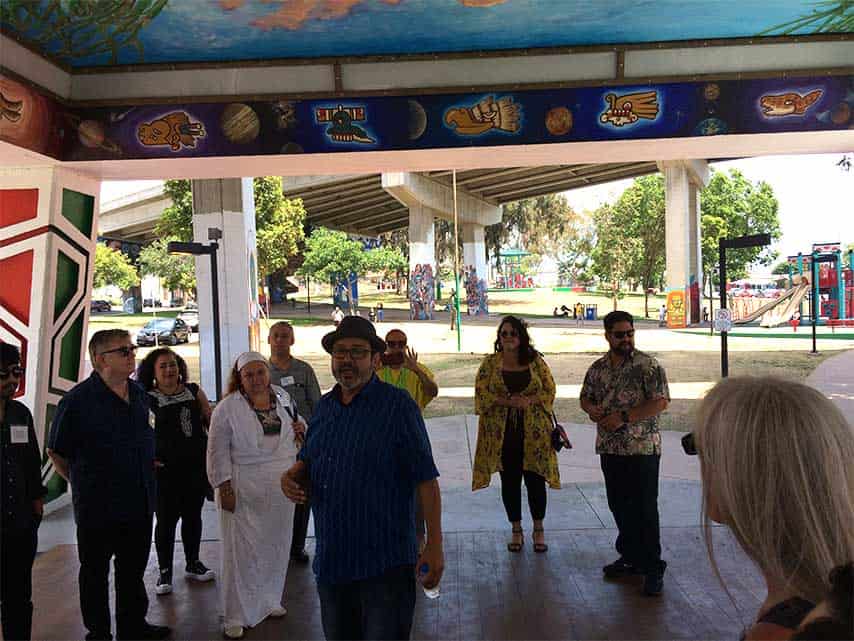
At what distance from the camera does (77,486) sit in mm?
4172

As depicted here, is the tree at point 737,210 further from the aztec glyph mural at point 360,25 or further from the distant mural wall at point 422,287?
the aztec glyph mural at point 360,25

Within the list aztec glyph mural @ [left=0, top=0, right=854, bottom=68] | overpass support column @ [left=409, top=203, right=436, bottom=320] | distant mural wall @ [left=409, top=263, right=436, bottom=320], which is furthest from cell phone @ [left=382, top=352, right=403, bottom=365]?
distant mural wall @ [left=409, top=263, right=436, bottom=320]

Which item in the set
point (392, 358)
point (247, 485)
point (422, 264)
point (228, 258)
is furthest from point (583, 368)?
point (422, 264)

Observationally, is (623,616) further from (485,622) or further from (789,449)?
(789,449)

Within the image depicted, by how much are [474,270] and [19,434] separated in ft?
135

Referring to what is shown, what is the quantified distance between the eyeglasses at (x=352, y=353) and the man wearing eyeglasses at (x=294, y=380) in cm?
256

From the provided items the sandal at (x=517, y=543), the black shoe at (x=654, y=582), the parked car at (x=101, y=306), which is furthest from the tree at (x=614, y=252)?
the black shoe at (x=654, y=582)

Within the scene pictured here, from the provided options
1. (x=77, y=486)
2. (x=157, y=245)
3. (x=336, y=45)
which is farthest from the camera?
(x=157, y=245)

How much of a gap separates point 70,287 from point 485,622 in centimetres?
489

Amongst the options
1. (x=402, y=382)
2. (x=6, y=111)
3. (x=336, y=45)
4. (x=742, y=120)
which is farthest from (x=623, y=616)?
(x=6, y=111)

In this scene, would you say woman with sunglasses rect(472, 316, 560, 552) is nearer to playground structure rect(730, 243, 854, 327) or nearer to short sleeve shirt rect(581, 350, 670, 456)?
short sleeve shirt rect(581, 350, 670, 456)

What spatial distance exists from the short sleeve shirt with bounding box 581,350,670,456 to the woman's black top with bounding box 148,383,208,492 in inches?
99.5

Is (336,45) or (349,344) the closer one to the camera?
(349,344)

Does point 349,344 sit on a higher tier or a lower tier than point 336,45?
lower
